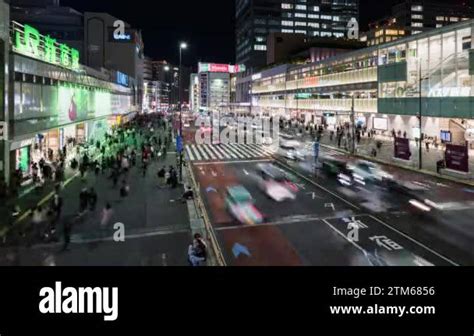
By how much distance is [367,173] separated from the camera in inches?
1329

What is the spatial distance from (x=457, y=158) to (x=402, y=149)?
7.21m

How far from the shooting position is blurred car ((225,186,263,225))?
20078mm

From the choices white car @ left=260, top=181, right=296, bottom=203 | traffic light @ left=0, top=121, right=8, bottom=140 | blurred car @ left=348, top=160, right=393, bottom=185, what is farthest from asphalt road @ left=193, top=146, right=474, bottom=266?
traffic light @ left=0, top=121, right=8, bottom=140

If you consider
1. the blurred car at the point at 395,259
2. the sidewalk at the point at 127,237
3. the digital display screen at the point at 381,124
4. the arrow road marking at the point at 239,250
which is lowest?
the blurred car at the point at 395,259

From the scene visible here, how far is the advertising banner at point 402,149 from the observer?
37.3m

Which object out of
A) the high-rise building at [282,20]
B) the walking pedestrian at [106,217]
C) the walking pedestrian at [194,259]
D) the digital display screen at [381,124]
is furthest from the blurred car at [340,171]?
the high-rise building at [282,20]

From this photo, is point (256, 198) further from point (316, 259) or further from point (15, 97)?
point (15, 97)

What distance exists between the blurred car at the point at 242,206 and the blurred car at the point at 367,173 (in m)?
8.76

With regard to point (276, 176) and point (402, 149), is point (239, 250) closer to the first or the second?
point (276, 176)

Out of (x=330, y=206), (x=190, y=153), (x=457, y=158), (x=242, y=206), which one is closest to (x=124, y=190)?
(x=242, y=206)

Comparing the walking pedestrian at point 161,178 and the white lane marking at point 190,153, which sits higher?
the white lane marking at point 190,153

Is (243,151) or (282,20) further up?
(282,20)

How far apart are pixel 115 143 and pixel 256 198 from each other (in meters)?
30.5

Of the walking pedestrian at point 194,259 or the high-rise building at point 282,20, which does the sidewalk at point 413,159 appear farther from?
the high-rise building at point 282,20
